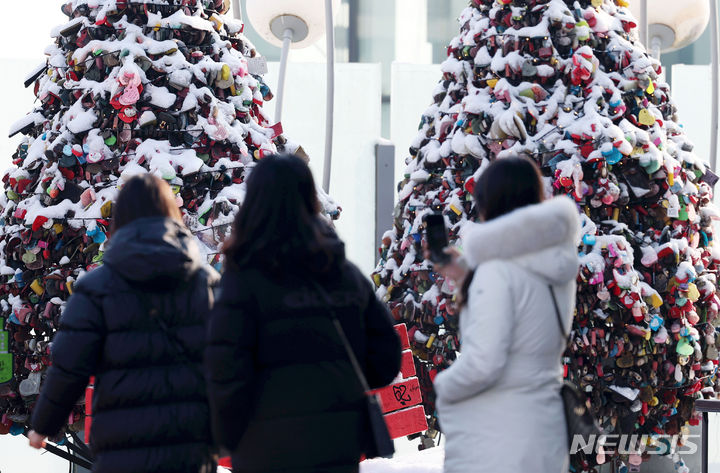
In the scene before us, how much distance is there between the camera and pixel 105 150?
4.40 m

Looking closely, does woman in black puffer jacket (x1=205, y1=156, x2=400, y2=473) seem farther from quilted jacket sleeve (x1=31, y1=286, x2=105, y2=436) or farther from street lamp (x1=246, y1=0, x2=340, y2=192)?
street lamp (x1=246, y1=0, x2=340, y2=192)

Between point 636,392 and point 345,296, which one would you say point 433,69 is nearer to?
point 636,392

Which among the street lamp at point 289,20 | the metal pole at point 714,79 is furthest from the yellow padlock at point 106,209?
the metal pole at point 714,79

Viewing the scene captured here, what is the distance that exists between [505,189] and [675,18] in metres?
6.03

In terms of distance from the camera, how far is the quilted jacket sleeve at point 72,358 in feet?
8.80

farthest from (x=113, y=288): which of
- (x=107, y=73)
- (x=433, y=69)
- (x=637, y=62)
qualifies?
(x=433, y=69)

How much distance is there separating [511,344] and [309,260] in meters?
0.60

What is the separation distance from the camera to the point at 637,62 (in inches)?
190

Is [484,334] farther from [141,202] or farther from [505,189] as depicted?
[141,202]

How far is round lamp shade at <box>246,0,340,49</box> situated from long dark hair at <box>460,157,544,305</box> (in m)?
5.39

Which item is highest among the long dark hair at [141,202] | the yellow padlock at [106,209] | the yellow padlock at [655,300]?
the yellow padlock at [106,209]

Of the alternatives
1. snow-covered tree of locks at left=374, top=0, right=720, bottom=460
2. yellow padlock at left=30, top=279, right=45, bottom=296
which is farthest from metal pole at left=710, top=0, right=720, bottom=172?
yellow padlock at left=30, top=279, right=45, bottom=296

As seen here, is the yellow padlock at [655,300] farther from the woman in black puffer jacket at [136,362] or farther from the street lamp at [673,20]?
the street lamp at [673,20]

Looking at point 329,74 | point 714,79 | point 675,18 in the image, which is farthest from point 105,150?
point 675,18
